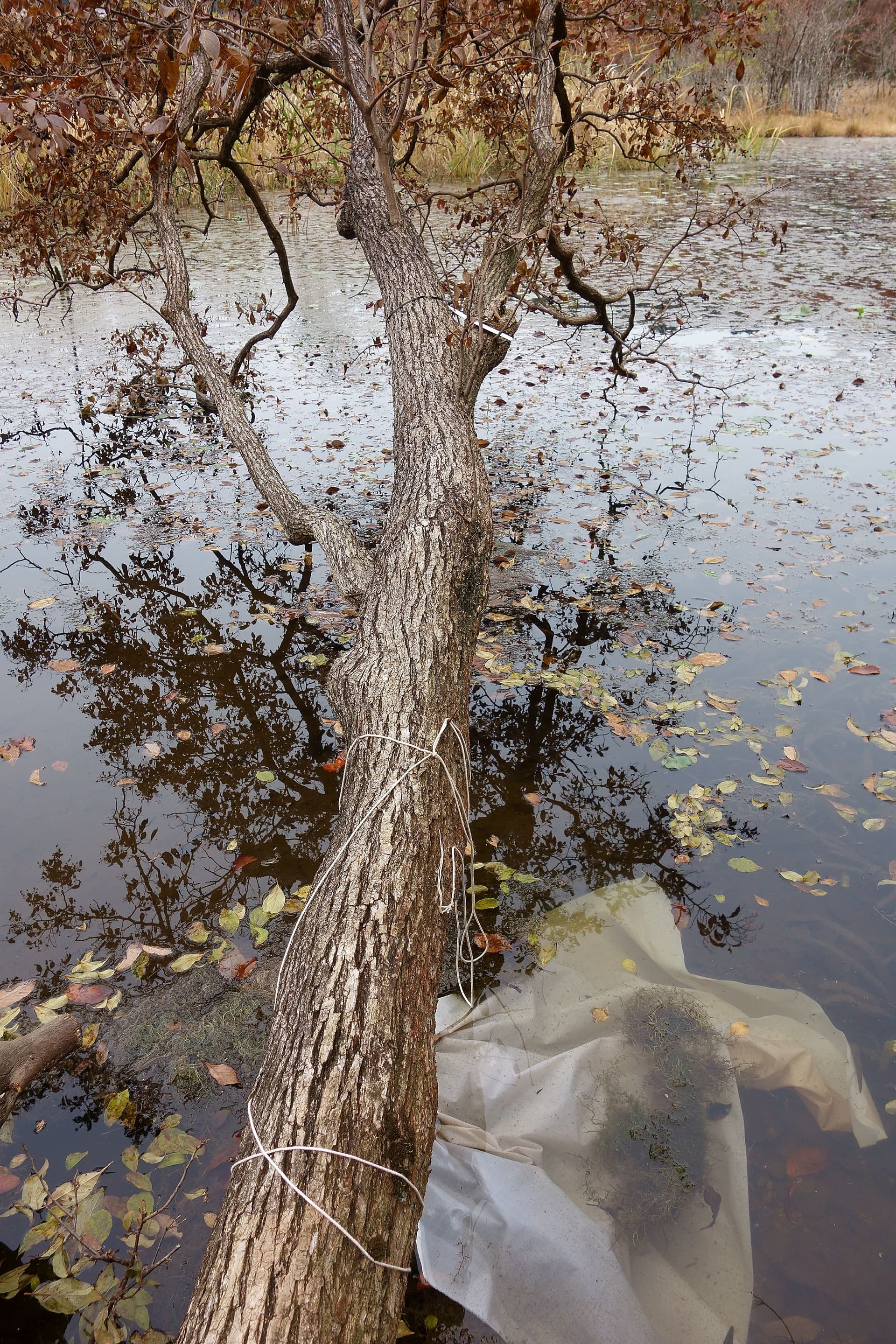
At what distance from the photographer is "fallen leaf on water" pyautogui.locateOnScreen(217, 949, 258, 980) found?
2.31 m

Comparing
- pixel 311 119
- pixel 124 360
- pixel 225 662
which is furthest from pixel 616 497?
pixel 124 360

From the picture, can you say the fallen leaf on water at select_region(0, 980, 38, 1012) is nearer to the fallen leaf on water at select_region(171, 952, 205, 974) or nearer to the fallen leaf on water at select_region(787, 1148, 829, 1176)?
the fallen leaf on water at select_region(171, 952, 205, 974)

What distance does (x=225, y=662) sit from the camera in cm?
364

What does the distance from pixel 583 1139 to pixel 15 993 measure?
5.25 ft

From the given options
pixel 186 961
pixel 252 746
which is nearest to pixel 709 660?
pixel 252 746

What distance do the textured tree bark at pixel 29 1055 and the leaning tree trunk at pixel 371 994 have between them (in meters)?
0.68

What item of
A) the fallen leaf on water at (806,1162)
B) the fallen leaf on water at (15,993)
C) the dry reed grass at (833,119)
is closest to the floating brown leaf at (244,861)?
the fallen leaf on water at (15,993)

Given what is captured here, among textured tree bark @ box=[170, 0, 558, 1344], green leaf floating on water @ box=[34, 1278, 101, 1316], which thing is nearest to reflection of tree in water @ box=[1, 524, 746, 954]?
textured tree bark @ box=[170, 0, 558, 1344]

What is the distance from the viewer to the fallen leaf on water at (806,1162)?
186cm

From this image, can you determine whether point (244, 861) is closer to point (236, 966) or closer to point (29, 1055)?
point (236, 966)

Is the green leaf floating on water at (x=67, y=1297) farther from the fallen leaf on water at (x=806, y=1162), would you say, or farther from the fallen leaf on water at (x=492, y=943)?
the fallen leaf on water at (x=806, y=1162)

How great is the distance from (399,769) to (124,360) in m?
6.38

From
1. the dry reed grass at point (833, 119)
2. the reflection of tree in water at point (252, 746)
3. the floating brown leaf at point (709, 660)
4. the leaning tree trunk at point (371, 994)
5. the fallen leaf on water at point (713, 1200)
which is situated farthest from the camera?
the dry reed grass at point (833, 119)

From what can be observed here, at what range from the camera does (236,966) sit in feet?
7.67
